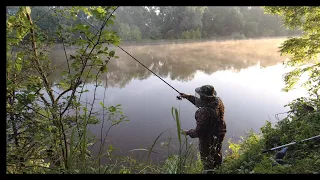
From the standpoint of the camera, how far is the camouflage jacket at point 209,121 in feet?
11.1

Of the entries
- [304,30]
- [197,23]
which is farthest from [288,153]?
[197,23]

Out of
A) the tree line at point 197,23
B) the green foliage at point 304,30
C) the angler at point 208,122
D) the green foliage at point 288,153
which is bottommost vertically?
the green foliage at point 288,153

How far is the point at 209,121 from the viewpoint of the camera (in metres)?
3.43

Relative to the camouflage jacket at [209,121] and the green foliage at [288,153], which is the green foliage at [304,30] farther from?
the camouflage jacket at [209,121]


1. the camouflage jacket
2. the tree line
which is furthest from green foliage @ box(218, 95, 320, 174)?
the tree line

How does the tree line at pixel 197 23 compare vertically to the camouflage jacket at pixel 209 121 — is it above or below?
above

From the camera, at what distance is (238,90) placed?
13.7 meters

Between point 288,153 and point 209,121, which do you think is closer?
point 288,153

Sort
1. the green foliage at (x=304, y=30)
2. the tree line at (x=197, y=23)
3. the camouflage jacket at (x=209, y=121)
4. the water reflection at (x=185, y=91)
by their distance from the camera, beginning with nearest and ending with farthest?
the camouflage jacket at (x=209, y=121), the green foliage at (x=304, y=30), the water reflection at (x=185, y=91), the tree line at (x=197, y=23)

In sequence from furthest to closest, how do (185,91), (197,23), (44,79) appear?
(197,23) → (185,91) → (44,79)

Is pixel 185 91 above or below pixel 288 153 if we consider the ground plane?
above

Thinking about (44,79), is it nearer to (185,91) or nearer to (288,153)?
(288,153)

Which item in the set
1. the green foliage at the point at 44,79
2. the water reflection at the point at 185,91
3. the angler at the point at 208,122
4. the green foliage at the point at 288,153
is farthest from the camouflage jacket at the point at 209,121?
the green foliage at the point at 44,79
